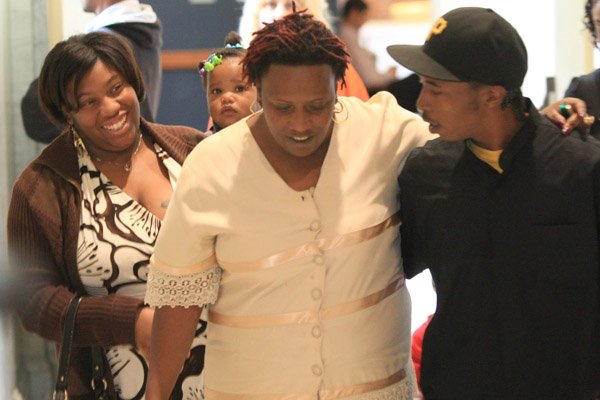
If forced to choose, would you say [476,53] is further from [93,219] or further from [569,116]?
[93,219]

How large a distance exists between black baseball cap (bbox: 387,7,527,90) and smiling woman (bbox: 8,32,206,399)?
88 cm

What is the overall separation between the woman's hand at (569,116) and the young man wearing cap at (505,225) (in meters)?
0.04

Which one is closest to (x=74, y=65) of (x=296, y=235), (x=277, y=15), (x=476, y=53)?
(x=296, y=235)

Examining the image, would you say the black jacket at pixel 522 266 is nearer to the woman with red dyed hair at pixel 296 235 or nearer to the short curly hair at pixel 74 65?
the woman with red dyed hair at pixel 296 235

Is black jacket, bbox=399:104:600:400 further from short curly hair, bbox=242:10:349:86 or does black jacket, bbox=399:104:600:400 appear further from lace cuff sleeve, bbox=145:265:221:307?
lace cuff sleeve, bbox=145:265:221:307

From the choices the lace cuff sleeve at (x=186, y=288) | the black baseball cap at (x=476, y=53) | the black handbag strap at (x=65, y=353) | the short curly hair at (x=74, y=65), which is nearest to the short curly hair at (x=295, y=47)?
the black baseball cap at (x=476, y=53)

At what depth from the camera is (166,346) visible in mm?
2145

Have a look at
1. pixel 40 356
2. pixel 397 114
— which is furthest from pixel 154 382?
pixel 40 356

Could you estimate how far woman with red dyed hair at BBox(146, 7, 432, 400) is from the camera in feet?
6.45

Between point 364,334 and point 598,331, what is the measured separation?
1.53 ft

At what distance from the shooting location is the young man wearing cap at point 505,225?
1.89 meters

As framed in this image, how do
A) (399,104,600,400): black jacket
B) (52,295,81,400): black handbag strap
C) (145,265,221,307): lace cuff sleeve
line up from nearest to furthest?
(399,104,600,400): black jacket, (145,265,221,307): lace cuff sleeve, (52,295,81,400): black handbag strap

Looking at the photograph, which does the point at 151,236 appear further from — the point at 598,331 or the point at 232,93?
the point at 598,331

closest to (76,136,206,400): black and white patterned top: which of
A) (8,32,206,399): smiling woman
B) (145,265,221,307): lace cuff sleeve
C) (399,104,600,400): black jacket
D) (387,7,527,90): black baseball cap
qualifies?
(8,32,206,399): smiling woman
